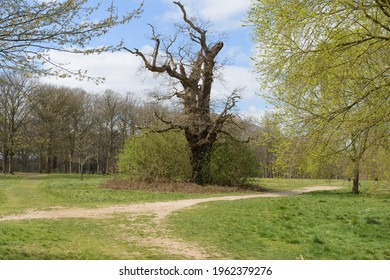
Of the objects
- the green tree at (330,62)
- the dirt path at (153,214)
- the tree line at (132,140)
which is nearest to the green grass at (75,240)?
the dirt path at (153,214)

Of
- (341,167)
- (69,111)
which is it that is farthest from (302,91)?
(69,111)

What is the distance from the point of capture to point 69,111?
46.7 metres

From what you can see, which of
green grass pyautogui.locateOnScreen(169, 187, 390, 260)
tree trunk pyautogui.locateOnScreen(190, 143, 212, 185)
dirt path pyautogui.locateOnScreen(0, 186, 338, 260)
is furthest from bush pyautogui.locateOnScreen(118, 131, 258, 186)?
green grass pyautogui.locateOnScreen(169, 187, 390, 260)

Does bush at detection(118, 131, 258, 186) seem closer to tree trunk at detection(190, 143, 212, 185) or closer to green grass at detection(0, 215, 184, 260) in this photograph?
tree trunk at detection(190, 143, 212, 185)

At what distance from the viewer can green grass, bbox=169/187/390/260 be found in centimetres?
798

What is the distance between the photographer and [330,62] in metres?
8.91

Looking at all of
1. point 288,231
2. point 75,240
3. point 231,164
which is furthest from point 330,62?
point 231,164

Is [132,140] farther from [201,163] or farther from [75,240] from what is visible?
[75,240]

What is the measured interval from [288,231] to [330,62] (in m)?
4.32

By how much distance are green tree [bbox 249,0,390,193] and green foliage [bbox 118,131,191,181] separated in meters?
16.0

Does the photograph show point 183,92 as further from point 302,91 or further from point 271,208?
point 302,91

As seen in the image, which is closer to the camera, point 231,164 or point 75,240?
point 75,240

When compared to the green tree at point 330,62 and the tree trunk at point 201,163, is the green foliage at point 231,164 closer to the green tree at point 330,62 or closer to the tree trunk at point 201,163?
the tree trunk at point 201,163

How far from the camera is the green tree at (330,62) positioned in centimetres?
885
